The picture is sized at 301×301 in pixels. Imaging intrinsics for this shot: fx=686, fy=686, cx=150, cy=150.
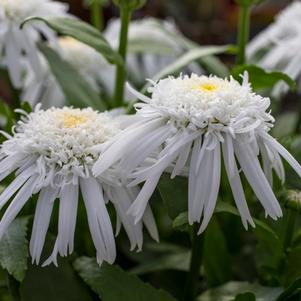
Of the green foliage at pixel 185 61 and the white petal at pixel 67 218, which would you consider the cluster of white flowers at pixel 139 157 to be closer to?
the white petal at pixel 67 218

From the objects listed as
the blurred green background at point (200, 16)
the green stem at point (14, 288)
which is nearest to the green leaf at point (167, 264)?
the green stem at point (14, 288)

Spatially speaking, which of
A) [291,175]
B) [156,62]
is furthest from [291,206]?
[156,62]

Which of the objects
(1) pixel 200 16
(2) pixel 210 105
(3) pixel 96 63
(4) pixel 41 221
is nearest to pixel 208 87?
(2) pixel 210 105

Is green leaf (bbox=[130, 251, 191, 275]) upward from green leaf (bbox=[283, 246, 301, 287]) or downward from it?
downward

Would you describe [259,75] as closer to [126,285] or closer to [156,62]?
[126,285]

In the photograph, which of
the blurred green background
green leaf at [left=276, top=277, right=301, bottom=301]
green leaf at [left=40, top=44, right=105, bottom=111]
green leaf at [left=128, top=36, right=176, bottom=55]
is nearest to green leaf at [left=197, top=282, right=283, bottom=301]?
green leaf at [left=276, top=277, right=301, bottom=301]

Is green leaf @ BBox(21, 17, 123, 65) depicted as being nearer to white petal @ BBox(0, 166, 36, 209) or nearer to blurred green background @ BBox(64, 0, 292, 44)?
white petal @ BBox(0, 166, 36, 209)

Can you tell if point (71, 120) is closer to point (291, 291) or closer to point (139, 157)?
point (139, 157)
